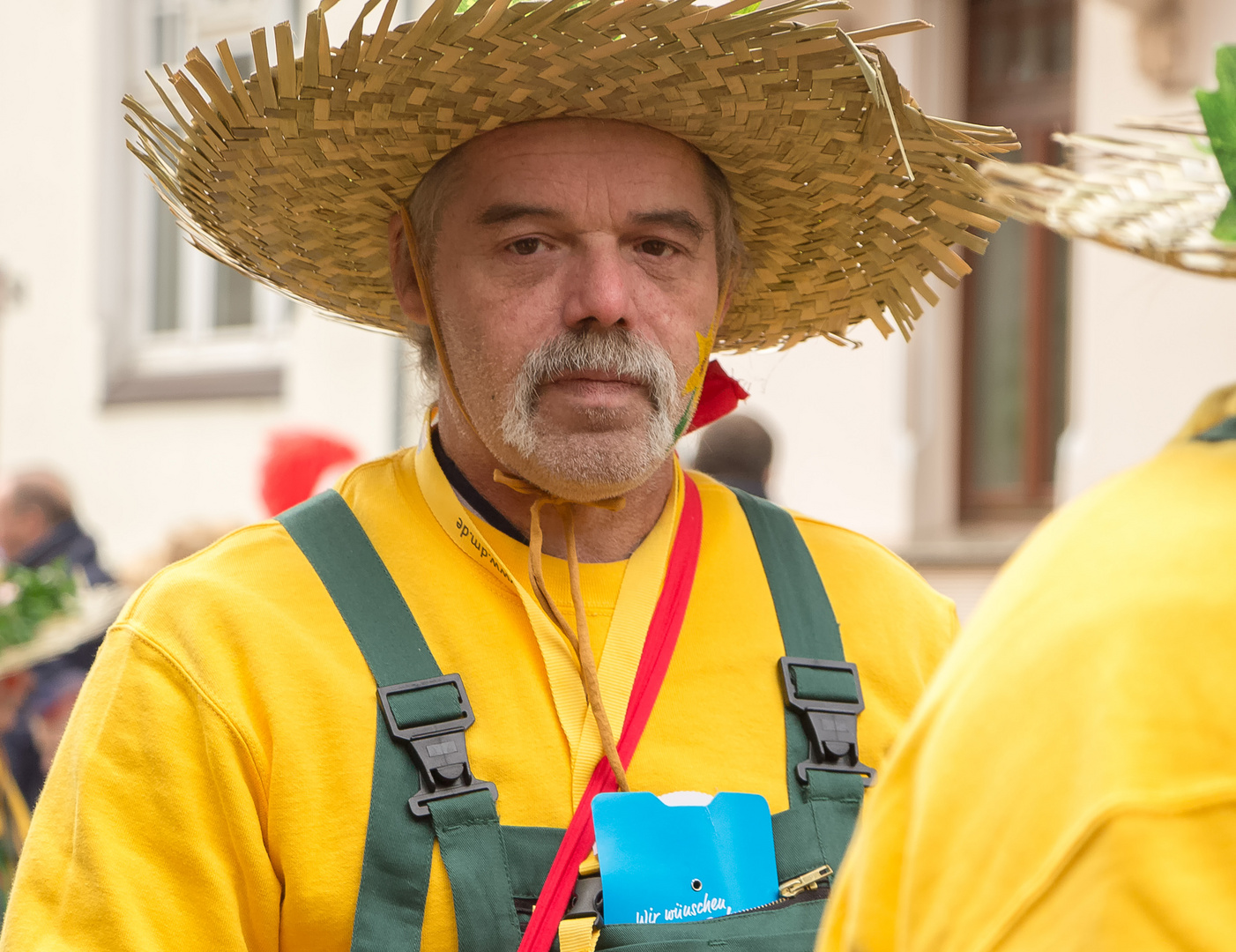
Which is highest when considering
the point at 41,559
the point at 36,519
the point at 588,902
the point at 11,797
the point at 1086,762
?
the point at 1086,762

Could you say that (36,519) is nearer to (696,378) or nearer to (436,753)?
(696,378)

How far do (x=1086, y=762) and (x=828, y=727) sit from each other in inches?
47.4

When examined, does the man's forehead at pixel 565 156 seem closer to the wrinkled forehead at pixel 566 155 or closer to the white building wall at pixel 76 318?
the wrinkled forehead at pixel 566 155

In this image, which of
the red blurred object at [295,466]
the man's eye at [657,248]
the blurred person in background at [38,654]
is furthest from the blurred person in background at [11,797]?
the man's eye at [657,248]

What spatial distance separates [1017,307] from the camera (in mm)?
7918

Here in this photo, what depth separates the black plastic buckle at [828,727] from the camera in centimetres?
191

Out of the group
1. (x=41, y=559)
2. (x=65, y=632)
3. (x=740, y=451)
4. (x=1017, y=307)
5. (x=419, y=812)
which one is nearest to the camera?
(x=419, y=812)

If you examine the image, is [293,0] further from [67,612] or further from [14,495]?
[67,612]

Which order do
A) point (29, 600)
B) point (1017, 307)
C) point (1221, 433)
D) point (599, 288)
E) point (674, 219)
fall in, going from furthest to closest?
1. point (1017, 307)
2. point (29, 600)
3. point (674, 219)
4. point (599, 288)
5. point (1221, 433)

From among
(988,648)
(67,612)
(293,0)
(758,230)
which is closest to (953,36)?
→ (293,0)

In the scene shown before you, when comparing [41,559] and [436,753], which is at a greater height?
[436,753]

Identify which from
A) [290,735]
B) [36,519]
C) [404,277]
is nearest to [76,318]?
[36,519]

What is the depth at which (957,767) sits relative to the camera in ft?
2.57

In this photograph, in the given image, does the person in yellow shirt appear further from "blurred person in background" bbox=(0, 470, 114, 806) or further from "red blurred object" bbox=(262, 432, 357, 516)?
"red blurred object" bbox=(262, 432, 357, 516)
